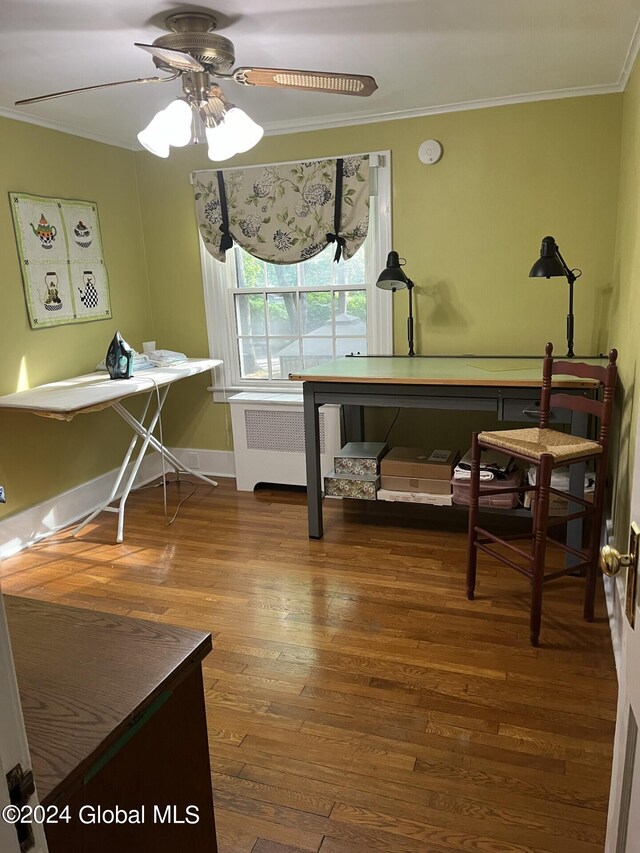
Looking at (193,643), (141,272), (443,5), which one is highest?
(443,5)

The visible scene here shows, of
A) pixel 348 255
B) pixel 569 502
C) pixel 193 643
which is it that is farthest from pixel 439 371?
pixel 193 643

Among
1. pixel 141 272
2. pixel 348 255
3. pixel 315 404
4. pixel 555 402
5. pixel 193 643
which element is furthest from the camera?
pixel 141 272

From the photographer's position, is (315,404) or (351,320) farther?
(351,320)

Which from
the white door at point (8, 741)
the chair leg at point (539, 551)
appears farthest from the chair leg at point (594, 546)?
the white door at point (8, 741)

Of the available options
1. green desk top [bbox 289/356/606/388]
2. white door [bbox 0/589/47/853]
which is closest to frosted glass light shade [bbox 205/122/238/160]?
green desk top [bbox 289/356/606/388]

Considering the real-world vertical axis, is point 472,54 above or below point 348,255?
above

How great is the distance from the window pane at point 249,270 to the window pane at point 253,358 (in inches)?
15.0

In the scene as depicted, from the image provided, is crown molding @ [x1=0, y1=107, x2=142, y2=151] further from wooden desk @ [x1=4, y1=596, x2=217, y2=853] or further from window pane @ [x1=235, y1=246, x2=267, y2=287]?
wooden desk @ [x1=4, y1=596, x2=217, y2=853]

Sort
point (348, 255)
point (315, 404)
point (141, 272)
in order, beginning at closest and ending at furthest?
point (315, 404) → point (348, 255) → point (141, 272)

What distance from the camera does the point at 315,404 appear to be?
10.8 ft

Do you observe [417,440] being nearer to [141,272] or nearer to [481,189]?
[481,189]

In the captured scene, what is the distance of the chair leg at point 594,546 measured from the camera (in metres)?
2.46

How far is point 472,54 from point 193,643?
270 cm

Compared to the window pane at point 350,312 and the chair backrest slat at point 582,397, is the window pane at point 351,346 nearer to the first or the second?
the window pane at point 350,312
